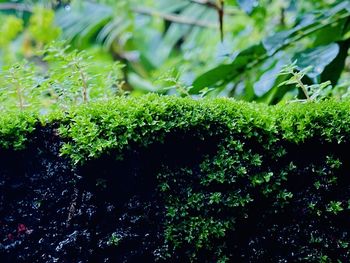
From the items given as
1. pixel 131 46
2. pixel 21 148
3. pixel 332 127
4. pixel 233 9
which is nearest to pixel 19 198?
pixel 21 148

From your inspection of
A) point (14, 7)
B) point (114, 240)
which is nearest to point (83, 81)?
point (114, 240)

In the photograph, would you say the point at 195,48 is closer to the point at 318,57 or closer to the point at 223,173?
the point at 318,57

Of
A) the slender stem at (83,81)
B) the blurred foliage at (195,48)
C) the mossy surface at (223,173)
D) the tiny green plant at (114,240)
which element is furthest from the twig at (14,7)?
the tiny green plant at (114,240)

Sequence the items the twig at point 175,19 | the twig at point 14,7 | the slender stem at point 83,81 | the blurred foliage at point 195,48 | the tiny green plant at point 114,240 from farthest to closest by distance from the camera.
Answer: the twig at point 175,19, the twig at point 14,7, the blurred foliage at point 195,48, the slender stem at point 83,81, the tiny green plant at point 114,240

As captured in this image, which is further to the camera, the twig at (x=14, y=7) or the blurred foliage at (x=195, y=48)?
the twig at (x=14, y=7)

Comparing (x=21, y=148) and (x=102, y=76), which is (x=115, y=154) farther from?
(x=102, y=76)

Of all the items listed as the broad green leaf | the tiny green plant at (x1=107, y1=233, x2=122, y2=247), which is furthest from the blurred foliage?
the tiny green plant at (x1=107, y1=233, x2=122, y2=247)

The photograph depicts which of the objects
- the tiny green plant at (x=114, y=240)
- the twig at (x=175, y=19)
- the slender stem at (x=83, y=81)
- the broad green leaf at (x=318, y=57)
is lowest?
the twig at (x=175, y=19)

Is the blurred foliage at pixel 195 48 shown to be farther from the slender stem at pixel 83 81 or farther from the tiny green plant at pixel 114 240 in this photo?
the tiny green plant at pixel 114 240
